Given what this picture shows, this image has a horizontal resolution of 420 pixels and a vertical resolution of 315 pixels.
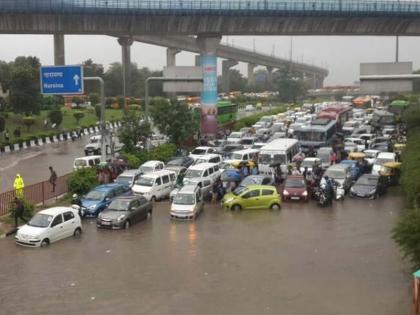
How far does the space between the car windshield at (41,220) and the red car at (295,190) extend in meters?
9.92

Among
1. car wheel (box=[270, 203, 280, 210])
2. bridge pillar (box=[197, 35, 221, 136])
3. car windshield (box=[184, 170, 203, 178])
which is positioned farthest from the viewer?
bridge pillar (box=[197, 35, 221, 136])

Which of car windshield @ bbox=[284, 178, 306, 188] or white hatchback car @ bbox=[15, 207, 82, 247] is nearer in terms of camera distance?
white hatchback car @ bbox=[15, 207, 82, 247]

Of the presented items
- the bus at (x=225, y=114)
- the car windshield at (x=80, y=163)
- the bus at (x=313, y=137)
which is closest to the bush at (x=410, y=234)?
the car windshield at (x=80, y=163)

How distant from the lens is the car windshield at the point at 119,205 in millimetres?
19750

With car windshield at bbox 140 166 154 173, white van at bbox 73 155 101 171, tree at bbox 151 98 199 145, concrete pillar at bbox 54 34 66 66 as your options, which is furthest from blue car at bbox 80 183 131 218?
concrete pillar at bbox 54 34 66 66

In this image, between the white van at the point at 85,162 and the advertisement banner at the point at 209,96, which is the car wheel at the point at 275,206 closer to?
the white van at the point at 85,162

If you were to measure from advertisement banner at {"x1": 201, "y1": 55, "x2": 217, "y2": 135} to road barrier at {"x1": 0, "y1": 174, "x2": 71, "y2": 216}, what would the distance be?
1997 centimetres

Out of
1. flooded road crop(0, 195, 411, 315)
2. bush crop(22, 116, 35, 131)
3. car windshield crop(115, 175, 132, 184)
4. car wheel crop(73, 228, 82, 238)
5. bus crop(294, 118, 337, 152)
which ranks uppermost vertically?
bush crop(22, 116, 35, 131)

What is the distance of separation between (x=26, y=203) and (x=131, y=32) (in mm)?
23560

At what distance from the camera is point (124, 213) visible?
1945 centimetres

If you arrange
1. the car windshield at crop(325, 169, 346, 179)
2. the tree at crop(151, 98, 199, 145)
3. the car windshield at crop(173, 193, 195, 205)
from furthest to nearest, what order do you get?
1. the tree at crop(151, 98, 199, 145)
2. the car windshield at crop(325, 169, 346, 179)
3. the car windshield at crop(173, 193, 195, 205)

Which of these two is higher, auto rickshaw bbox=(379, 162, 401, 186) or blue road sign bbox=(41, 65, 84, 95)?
blue road sign bbox=(41, 65, 84, 95)

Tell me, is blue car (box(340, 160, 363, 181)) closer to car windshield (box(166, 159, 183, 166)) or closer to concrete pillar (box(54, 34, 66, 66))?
car windshield (box(166, 159, 183, 166))

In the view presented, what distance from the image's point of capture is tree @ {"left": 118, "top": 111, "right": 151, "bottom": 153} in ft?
105
